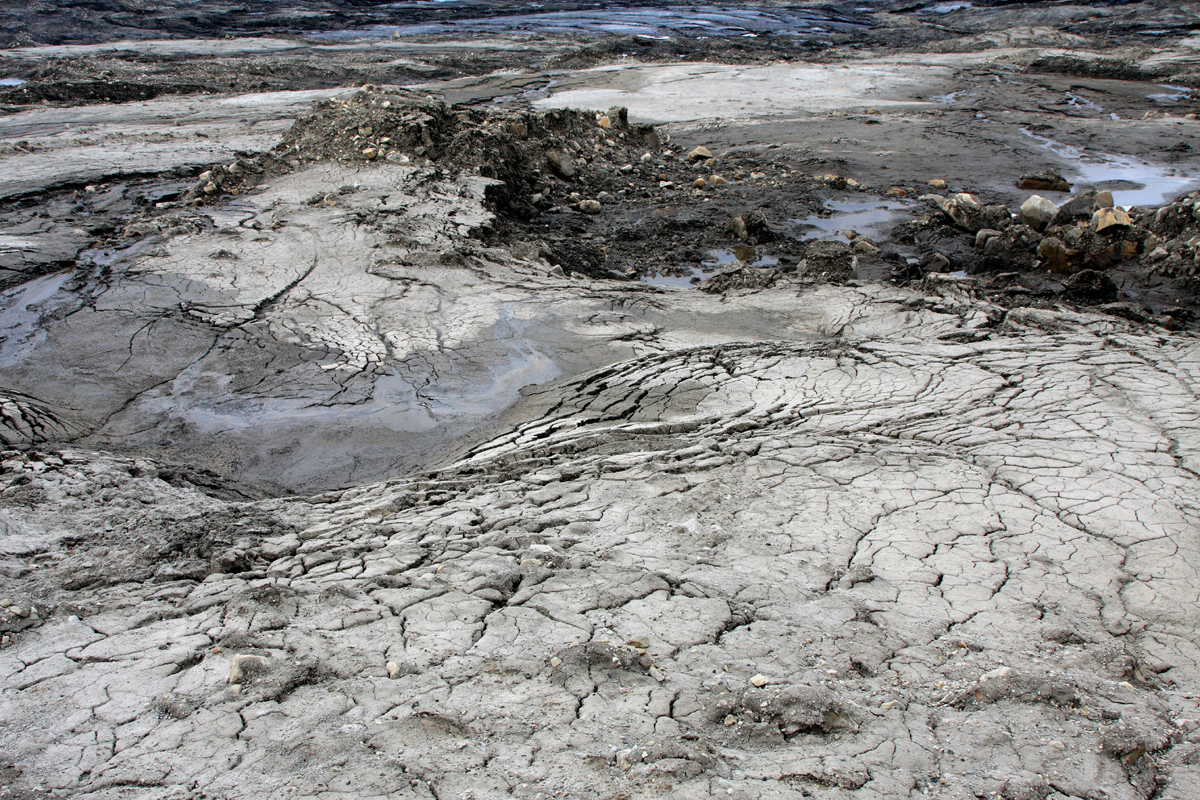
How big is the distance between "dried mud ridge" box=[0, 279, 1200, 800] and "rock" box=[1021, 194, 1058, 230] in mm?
4319

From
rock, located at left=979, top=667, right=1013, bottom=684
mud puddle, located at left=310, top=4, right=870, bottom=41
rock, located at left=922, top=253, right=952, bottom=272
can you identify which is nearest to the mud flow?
rock, located at left=979, top=667, right=1013, bottom=684

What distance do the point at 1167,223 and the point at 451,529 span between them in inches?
327

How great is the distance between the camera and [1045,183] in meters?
9.84

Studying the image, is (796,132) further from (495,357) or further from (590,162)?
(495,357)

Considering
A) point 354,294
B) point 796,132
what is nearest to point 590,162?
point 796,132

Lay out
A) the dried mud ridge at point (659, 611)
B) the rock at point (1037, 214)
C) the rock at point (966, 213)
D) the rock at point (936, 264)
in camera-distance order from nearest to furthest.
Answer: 1. the dried mud ridge at point (659, 611)
2. the rock at point (936, 264)
3. the rock at point (1037, 214)
4. the rock at point (966, 213)

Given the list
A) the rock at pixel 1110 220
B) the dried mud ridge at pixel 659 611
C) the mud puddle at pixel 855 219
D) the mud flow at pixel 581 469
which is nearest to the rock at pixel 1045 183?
the mud flow at pixel 581 469

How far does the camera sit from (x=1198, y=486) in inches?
135

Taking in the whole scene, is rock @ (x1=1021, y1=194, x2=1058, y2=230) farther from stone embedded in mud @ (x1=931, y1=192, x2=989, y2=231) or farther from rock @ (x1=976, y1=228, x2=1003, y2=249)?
rock @ (x1=976, y1=228, x2=1003, y2=249)

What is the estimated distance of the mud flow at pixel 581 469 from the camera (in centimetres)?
208

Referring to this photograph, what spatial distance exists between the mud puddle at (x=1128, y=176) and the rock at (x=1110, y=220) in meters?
2.24

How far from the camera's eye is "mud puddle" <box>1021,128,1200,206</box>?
949cm

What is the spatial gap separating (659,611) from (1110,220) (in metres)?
7.50

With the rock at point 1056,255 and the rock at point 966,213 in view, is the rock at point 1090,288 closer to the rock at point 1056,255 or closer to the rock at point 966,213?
the rock at point 1056,255
